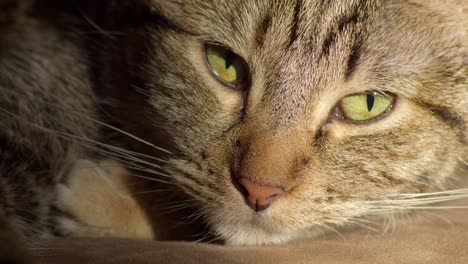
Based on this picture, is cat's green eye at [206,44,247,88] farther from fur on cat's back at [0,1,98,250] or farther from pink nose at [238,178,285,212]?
fur on cat's back at [0,1,98,250]

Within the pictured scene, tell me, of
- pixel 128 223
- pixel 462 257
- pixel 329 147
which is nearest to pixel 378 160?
pixel 329 147

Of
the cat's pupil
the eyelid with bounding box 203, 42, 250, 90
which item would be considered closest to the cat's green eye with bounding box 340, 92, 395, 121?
the cat's pupil

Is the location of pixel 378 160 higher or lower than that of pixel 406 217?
higher

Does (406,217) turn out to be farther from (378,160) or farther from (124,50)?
(124,50)

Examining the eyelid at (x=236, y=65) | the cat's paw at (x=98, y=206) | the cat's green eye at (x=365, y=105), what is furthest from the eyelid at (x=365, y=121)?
the cat's paw at (x=98, y=206)

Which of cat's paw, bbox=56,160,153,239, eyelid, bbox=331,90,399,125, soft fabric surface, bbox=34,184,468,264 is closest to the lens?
soft fabric surface, bbox=34,184,468,264

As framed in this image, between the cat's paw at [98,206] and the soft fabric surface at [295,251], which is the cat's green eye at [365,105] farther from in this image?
the cat's paw at [98,206]
